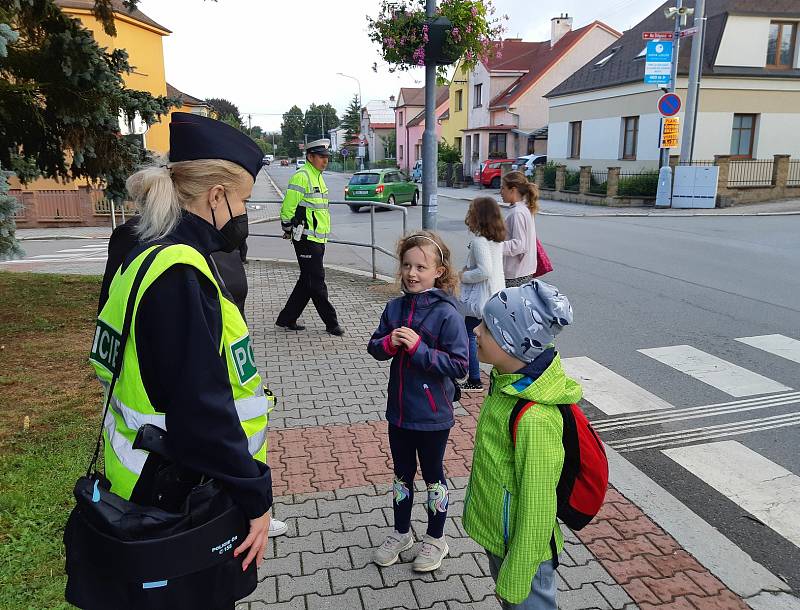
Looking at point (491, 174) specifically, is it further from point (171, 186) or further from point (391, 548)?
point (171, 186)

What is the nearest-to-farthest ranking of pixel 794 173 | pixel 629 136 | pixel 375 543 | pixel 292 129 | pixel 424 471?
1. pixel 424 471
2. pixel 375 543
3. pixel 794 173
4. pixel 629 136
5. pixel 292 129

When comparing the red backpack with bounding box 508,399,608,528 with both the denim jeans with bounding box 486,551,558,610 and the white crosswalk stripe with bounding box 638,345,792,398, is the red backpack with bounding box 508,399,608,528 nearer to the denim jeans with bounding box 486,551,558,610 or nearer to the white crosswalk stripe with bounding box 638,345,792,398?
the denim jeans with bounding box 486,551,558,610

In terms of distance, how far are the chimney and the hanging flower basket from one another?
41.2m

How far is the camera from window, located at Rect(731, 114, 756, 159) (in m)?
28.0

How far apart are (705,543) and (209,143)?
3.15m

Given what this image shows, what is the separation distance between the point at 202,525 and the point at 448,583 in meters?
1.74

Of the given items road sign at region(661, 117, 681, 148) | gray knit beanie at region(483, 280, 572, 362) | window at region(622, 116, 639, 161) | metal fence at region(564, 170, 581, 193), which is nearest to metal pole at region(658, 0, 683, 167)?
road sign at region(661, 117, 681, 148)

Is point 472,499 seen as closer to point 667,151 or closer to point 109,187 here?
point 109,187

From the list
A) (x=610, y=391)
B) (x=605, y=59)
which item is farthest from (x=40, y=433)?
(x=605, y=59)

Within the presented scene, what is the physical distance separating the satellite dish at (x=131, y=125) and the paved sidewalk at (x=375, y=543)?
4.17 m

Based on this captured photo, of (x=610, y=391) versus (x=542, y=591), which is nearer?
(x=542, y=591)

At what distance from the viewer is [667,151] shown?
23.4 m

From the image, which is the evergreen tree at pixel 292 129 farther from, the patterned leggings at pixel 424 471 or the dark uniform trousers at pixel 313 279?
the patterned leggings at pixel 424 471

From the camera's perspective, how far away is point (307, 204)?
7023mm
